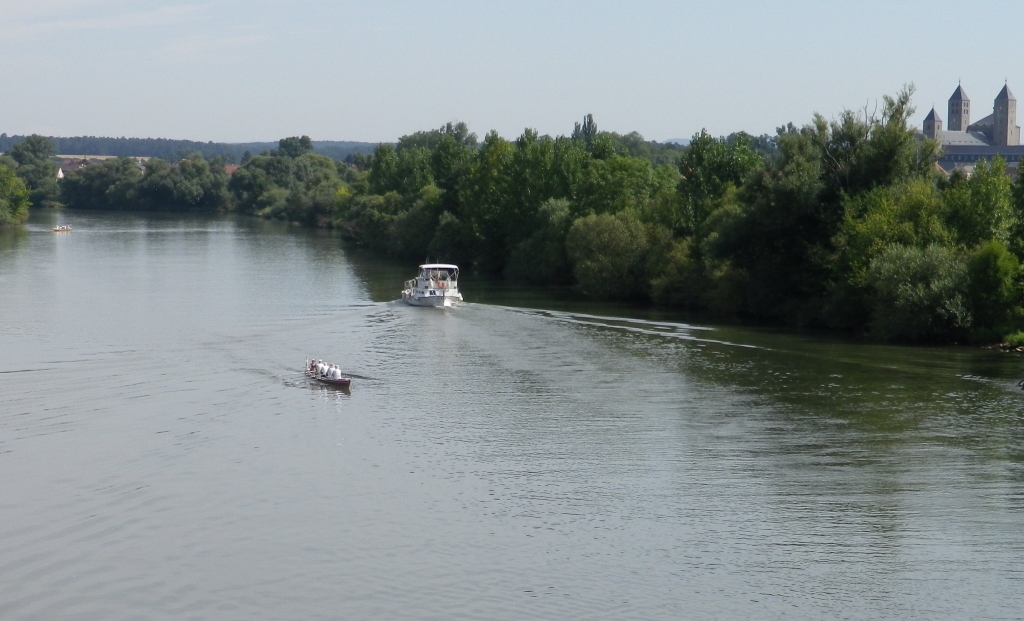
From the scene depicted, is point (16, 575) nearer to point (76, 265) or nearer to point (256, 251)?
point (76, 265)

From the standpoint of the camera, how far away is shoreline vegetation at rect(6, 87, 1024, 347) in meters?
42.8

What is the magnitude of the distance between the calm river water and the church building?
146342mm

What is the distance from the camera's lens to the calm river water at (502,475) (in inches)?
739

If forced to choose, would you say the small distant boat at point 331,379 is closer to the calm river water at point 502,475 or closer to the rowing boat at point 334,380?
the rowing boat at point 334,380

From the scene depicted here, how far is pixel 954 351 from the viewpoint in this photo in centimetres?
4031

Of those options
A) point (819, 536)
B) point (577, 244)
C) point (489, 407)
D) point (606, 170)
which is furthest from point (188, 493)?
point (606, 170)

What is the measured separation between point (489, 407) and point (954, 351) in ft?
59.2

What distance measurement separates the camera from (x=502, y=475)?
82.2 feet

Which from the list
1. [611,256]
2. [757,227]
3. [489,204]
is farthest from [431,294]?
[489,204]

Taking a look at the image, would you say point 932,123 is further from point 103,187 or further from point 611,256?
point 611,256

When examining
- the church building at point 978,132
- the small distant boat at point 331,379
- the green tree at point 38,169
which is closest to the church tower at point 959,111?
the church building at point 978,132

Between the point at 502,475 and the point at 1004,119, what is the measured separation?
175712 mm

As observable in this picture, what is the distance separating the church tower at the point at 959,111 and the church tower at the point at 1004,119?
6.33m

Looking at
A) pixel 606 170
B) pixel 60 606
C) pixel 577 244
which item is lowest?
pixel 60 606
